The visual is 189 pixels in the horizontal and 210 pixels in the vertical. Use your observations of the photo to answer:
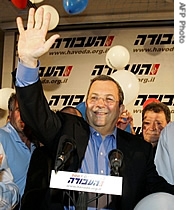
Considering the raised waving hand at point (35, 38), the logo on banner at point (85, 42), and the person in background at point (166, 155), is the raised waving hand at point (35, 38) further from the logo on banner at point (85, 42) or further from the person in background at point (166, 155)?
the logo on banner at point (85, 42)

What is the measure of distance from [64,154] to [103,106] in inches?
20.3

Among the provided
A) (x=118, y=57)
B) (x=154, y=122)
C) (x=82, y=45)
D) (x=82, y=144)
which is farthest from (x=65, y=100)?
(x=82, y=144)

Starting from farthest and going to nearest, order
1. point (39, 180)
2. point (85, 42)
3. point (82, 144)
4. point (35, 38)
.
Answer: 1. point (85, 42)
2. point (39, 180)
3. point (82, 144)
4. point (35, 38)

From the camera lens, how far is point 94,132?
5.88 ft

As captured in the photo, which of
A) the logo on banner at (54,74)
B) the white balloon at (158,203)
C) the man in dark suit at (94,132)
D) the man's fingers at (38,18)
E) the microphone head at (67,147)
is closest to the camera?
the white balloon at (158,203)

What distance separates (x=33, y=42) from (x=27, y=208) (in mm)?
739

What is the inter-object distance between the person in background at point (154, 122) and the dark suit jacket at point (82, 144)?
3.00ft

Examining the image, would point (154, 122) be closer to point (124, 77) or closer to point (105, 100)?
point (124, 77)

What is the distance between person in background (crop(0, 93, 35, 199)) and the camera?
2223 mm

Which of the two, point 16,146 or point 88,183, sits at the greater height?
point 16,146

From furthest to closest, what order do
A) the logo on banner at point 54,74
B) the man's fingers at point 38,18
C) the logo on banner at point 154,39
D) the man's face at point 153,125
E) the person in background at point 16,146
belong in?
the logo on banner at point 54,74
the logo on banner at point 154,39
the man's face at point 153,125
the person in background at point 16,146
the man's fingers at point 38,18

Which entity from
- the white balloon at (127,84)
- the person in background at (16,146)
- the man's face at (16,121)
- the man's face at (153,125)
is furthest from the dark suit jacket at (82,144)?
the white balloon at (127,84)

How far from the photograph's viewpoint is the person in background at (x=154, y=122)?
9.03 feet
